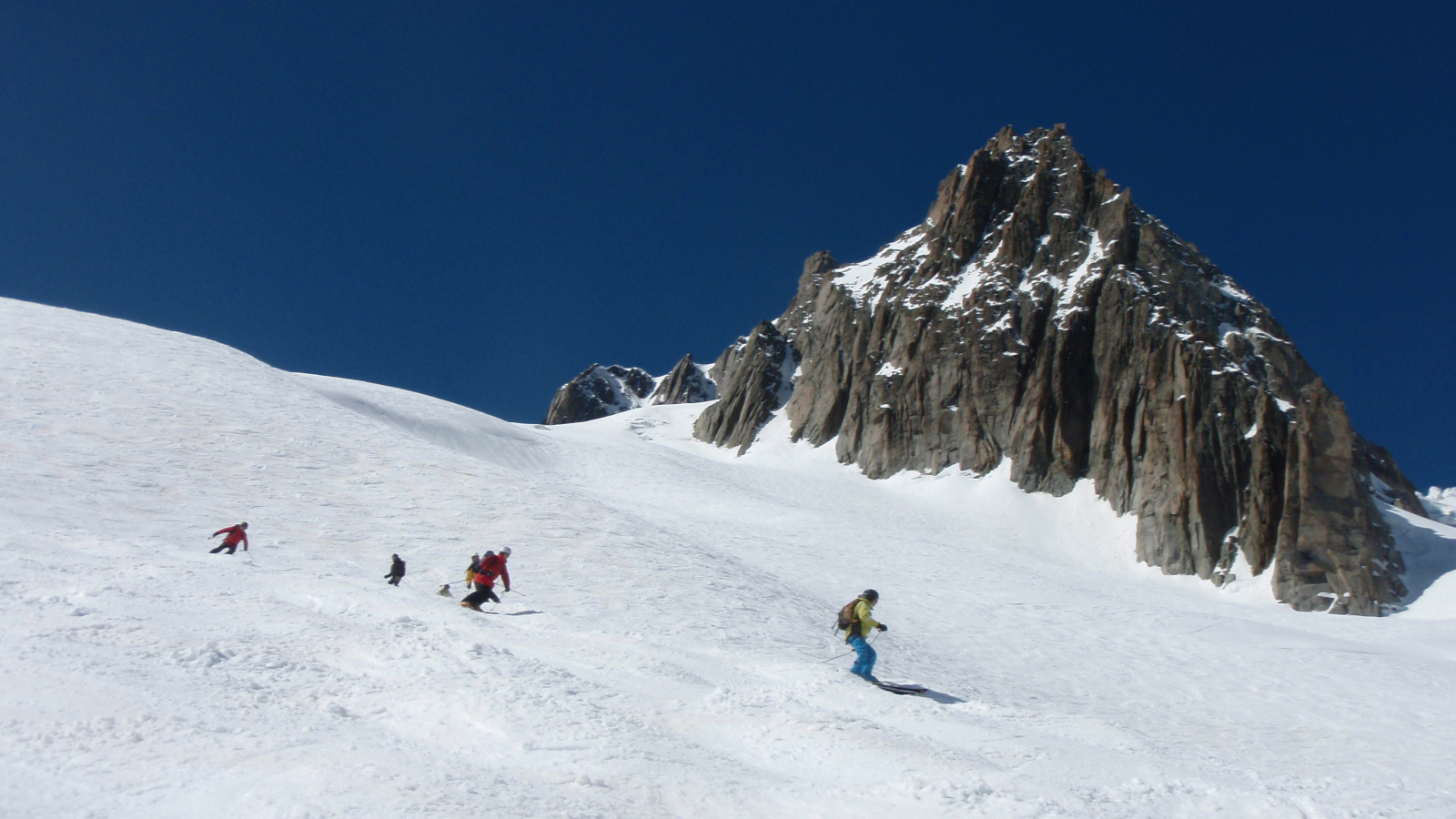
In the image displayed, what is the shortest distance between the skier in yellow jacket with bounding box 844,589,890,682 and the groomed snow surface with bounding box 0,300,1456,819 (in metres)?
0.37

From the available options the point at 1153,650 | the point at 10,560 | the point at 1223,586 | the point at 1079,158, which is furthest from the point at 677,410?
the point at 10,560

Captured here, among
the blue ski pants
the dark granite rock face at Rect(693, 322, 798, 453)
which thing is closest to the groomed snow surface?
the blue ski pants

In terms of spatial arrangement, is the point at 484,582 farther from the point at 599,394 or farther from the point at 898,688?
the point at 599,394

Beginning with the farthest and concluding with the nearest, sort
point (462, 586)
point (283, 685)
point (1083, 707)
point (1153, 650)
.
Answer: point (1153, 650) → point (462, 586) → point (1083, 707) → point (283, 685)

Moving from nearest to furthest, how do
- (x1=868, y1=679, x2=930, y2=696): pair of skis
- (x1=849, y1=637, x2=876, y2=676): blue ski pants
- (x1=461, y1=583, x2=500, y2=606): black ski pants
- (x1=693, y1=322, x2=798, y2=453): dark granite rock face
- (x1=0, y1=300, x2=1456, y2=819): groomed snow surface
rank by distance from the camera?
(x1=0, y1=300, x2=1456, y2=819): groomed snow surface, (x1=868, y1=679, x2=930, y2=696): pair of skis, (x1=849, y1=637, x2=876, y2=676): blue ski pants, (x1=461, y1=583, x2=500, y2=606): black ski pants, (x1=693, y1=322, x2=798, y2=453): dark granite rock face

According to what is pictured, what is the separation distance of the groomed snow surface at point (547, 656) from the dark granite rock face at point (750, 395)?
37469mm

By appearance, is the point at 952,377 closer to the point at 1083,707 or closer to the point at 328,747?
the point at 1083,707

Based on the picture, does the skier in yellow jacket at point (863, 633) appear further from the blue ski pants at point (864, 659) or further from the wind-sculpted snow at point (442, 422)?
the wind-sculpted snow at point (442, 422)

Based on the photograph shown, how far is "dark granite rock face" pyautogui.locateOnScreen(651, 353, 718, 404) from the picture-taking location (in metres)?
125

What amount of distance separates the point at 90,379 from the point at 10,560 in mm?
20439

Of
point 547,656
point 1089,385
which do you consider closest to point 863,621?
point 547,656

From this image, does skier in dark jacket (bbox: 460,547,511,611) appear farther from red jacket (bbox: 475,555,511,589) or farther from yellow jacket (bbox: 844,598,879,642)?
yellow jacket (bbox: 844,598,879,642)

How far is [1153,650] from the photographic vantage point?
21609 mm

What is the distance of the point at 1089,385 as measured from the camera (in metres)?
57.2
